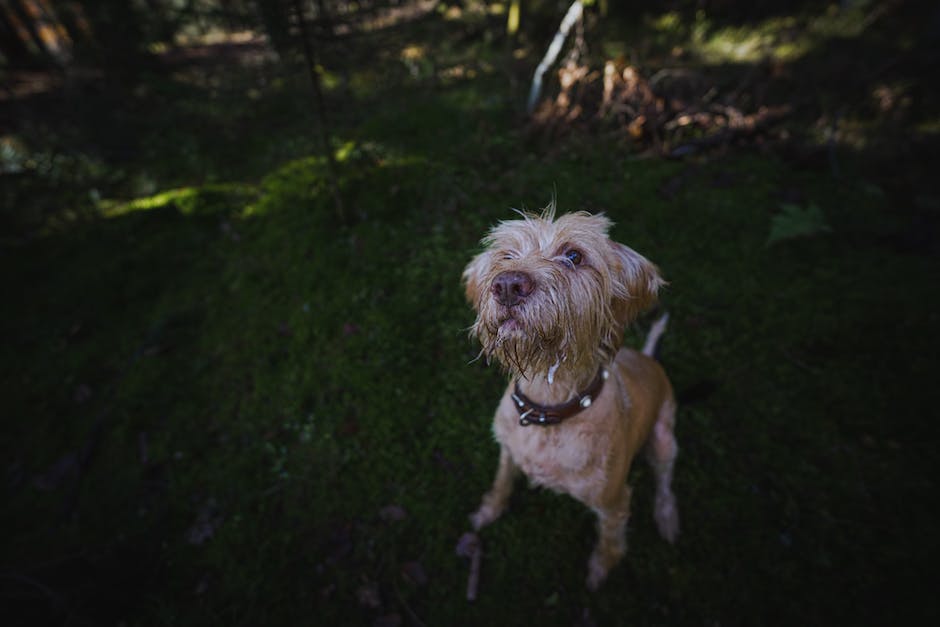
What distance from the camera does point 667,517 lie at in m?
3.14

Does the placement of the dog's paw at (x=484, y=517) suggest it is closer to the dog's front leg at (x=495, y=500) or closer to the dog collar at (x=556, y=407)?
the dog's front leg at (x=495, y=500)

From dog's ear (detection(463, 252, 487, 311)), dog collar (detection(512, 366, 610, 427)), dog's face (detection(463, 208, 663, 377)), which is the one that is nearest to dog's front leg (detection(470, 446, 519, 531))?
dog collar (detection(512, 366, 610, 427))

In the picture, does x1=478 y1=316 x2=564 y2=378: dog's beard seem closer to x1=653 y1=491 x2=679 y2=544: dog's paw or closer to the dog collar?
the dog collar

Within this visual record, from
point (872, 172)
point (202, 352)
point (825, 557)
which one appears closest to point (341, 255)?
point (202, 352)

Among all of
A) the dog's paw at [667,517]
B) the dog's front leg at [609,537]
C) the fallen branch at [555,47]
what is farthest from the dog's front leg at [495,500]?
the fallen branch at [555,47]

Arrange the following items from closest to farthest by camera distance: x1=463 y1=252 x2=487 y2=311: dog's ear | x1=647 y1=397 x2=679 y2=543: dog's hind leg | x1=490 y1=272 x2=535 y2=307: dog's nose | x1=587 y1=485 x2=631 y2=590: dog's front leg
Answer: x1=490 y1=272 x2=535 y2=307: dog's nose
x1=463 y1=252 x2=487 y2=311: dog's ear
x1=587 y1=485 x2=631 y2=590: dog's front leg
x1=647 y1=397 x2=679 y2=543: dog's hind leg

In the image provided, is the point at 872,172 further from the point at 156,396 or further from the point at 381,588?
the point at 156,396

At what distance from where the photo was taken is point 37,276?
603 centimetres

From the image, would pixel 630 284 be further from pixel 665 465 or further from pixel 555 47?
pixel 555 47

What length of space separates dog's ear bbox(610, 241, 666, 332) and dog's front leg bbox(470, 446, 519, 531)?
1860 mm

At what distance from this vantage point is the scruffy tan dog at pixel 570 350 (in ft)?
5.38

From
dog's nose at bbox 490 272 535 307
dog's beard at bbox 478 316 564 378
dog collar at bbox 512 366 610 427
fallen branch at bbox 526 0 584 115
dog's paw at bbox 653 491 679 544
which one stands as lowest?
dog's paw at bbox 653 491 679 544

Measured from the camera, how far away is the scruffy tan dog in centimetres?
164

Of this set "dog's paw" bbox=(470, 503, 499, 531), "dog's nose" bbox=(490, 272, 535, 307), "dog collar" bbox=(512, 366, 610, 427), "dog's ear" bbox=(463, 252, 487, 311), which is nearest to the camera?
"dog's nose" bbox=(490, 272, 535, 307)
